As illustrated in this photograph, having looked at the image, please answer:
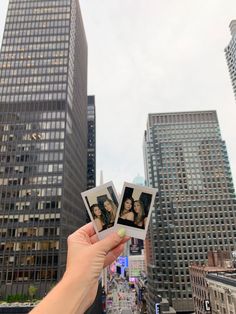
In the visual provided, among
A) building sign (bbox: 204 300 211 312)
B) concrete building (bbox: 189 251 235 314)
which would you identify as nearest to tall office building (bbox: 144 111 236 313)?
concrete building (bbox: 189 251 235 314)

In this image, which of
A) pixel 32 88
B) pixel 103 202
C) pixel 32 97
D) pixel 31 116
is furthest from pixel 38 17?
pixel 103 202

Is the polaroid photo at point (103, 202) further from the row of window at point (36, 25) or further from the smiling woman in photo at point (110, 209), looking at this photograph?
the row of window at point (36, 25)

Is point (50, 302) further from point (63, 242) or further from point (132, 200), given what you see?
point (63, 242)

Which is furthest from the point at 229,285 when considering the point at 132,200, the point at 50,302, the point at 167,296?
the point at 167,296

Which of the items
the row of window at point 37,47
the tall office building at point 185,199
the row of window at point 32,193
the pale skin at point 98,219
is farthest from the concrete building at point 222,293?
the row of window at point 37,47

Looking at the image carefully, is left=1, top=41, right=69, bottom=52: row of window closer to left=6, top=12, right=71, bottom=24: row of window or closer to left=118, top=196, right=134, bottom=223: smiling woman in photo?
left=6, top=12, right=71, bottom=24: row of window
